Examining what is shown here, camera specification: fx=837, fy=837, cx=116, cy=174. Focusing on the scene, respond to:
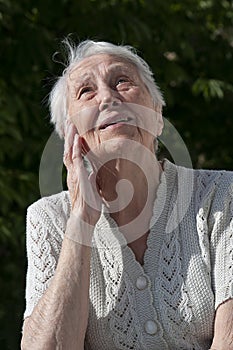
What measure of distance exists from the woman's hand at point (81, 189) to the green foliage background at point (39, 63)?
125 cm

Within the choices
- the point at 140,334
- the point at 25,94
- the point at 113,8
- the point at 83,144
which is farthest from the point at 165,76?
the point at 140,334

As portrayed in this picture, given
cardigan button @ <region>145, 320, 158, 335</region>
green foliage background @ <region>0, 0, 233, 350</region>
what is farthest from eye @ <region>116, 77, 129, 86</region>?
green foliage background @ <region>0, 0, 233, 350</region>

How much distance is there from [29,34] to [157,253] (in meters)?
2.12

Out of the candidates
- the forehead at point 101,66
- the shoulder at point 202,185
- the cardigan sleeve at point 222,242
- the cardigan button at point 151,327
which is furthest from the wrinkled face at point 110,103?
the cardigan button at point 151,327

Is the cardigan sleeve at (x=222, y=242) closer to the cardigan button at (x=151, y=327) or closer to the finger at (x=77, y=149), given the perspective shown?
the cardigan button at (x=151, y=327)

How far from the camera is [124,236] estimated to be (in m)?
2.76

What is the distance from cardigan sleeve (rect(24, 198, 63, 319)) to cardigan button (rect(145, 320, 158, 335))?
35 cm

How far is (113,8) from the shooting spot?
4742 mm

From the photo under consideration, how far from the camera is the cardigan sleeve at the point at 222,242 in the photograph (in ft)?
8.46

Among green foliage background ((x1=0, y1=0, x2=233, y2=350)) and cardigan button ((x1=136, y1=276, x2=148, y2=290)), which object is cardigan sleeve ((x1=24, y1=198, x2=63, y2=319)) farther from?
green foliage background ((x1=0, y1=0, x2=233, y2=350))

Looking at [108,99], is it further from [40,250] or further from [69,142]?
[40,250]

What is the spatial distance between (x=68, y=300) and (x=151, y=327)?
0.90ft

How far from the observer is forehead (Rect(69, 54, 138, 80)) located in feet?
9.31

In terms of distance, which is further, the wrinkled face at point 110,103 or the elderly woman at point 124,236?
the wrinkled face at point 110,103
